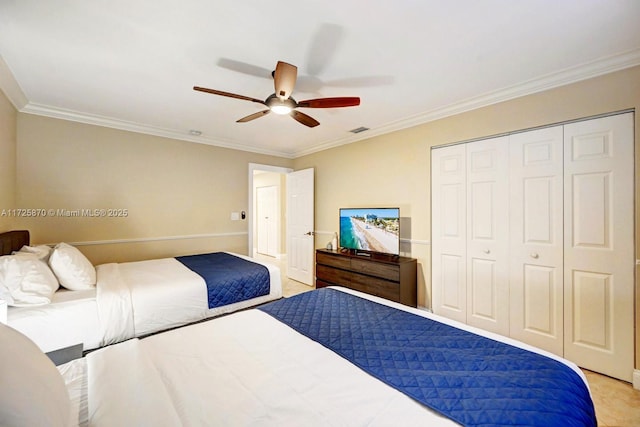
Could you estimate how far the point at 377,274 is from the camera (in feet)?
10.5

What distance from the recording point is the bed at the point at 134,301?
1.80 metres

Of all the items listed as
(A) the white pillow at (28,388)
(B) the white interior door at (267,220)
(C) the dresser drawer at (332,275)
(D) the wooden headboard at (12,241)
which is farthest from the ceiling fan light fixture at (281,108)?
(B) the white interior door at (267,220)

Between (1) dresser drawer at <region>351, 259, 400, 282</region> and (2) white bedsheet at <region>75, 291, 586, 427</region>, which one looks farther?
(1) dresser drawer at <region>351, 259, 400, 282</region>

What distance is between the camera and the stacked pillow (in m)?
1.74

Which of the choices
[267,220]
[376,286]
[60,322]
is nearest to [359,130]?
[376,286]

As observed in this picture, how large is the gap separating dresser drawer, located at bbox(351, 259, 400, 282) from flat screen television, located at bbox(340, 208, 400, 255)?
0.84 ft

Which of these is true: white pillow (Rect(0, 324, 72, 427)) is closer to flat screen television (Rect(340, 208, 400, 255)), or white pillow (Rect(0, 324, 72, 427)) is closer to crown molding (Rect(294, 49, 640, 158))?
flat screen television (Rect(340, 208, 400, 255))

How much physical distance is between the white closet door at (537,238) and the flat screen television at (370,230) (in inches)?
46.9

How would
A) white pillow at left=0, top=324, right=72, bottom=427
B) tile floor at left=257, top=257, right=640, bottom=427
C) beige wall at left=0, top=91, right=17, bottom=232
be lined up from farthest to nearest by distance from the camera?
1. beige wall at left=0, top=91, right=17, bottom=232
2. tile floor at left=257, top=257, right=640, bottom=427
3. white pillow at left=0, top=324, right=72, bottom=427

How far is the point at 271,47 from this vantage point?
1.88 m

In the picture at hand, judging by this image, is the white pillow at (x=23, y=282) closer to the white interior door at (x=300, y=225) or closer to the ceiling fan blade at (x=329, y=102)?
the ceiling fan blade at (x=329, y=102)

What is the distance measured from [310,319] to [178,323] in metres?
1.41

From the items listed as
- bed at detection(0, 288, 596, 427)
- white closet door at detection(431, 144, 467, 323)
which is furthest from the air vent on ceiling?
bed at detection(0, 288, 596, 427)

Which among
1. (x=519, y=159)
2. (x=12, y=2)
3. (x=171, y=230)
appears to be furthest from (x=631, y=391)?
(x=171, y=230)
